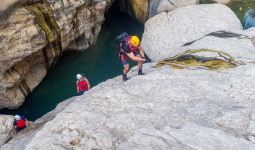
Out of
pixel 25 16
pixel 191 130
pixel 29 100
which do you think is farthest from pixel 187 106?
pixel 29 100

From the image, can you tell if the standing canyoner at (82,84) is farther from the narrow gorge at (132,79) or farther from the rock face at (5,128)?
the rock face at (5,128)

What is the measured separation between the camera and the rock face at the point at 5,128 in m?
8.48

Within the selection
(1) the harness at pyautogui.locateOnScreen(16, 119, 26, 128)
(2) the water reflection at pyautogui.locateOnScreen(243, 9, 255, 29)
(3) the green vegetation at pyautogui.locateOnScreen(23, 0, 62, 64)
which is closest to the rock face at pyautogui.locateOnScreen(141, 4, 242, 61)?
(2) the water reflection at pyautogui.locateOnScreen(243, 9, 255, 29)

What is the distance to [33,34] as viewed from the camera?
9.60 meters

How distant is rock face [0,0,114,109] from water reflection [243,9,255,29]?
396 inches

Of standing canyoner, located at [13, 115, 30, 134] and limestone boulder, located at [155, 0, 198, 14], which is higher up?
limestone boulder, located at [155, 0, 198, 14]

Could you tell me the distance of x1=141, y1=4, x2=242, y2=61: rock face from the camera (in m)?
12.1

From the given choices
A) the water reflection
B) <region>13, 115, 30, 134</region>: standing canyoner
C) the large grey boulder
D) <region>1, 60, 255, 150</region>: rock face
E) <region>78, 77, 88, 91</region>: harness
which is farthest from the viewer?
the water reflection

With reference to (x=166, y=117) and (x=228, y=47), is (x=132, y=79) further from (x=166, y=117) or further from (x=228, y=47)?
(x=228, y=47)

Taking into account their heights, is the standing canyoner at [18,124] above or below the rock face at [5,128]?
above

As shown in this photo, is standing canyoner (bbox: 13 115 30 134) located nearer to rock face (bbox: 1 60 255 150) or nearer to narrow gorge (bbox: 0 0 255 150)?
narrow gorge (bbox: 0 0 255 150)

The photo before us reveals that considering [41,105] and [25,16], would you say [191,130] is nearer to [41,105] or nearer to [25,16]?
[25,16]

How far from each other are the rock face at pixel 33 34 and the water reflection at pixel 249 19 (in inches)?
396

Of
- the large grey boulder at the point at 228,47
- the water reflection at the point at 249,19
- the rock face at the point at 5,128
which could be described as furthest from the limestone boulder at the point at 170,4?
the rock face at the point at 5,128
